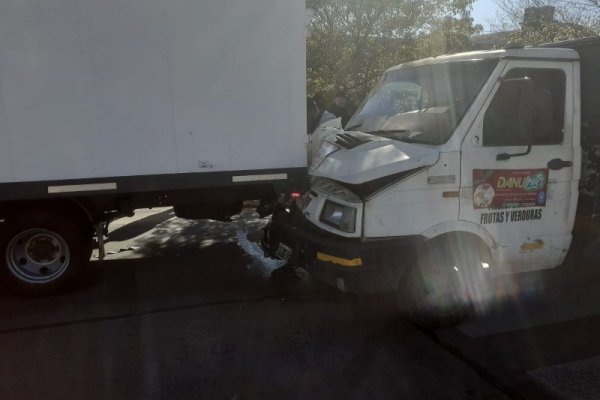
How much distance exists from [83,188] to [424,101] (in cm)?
326

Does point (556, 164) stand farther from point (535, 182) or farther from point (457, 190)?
point (457, 190)

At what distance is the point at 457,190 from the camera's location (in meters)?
4.16

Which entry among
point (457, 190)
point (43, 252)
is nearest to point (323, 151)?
point (457, 190)

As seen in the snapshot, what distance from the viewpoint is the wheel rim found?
5.11 metres

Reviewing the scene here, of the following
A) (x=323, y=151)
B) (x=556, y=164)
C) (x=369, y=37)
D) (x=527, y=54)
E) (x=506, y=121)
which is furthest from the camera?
(x=369, y=37)

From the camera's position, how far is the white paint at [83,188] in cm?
474

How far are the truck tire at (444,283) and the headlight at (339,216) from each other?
65 centimetres

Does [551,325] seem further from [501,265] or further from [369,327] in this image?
[369,327]

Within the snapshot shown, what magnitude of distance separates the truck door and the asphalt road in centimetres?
65

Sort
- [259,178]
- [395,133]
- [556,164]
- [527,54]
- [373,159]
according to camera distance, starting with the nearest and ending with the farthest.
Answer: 1. [373,159]
2. [527,54]
3. [556,164]
4. [395,133]
5. [259,178]

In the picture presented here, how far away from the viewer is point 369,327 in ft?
14.7

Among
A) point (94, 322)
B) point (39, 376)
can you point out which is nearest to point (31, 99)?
point (94, 322)

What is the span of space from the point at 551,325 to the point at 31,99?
16.4 feet

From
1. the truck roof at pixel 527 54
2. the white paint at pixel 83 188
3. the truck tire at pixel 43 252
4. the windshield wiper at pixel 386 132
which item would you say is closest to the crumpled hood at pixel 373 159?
the windshield wiper at pixel 386 132
